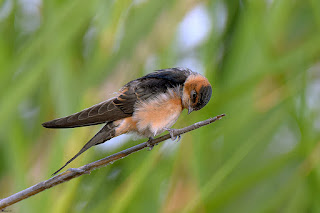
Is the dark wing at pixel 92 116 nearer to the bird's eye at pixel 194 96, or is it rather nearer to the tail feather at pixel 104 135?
the tail feather at pixel 104 135

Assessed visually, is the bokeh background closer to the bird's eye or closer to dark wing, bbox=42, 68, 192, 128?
dark wing, bbox=42, 68, 192, 128

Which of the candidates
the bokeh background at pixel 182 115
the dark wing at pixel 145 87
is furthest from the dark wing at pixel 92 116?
the bokeh background at pixel 182 115

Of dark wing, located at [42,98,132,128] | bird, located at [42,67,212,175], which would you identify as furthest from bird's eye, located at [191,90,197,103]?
dark wing, located at [42,98,132,128]

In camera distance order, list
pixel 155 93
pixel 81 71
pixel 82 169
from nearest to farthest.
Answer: pixel 82 169, pixel 155 93, pixel 81 71

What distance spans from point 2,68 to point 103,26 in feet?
1.04

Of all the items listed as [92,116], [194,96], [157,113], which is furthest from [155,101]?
[92,116]

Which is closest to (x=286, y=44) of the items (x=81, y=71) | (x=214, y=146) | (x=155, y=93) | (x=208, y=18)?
(x=208, y=18)

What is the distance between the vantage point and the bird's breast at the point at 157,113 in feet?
3.18

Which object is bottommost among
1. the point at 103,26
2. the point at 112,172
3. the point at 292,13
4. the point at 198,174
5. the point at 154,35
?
the point at 198,174

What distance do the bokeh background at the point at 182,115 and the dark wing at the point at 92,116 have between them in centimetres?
13

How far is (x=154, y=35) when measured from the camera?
1.18m

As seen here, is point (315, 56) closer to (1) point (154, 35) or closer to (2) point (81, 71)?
(1) point (154, 35)

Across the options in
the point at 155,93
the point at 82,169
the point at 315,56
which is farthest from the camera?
the point at 315,56

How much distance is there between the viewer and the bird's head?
88 centimetres
